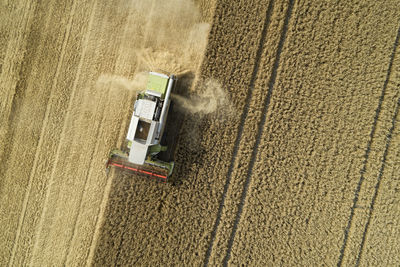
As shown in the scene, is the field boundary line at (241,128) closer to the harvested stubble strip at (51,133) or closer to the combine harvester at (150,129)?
the combine harvester at (150,129)

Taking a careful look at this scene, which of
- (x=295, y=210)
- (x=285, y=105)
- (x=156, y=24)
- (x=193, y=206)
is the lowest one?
(x=193, y=206)

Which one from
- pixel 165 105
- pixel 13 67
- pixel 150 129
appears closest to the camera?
pixel 150 129

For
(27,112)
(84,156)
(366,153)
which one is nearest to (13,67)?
(27,112)

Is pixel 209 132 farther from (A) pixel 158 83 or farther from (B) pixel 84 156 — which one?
(B) pixel 84 156

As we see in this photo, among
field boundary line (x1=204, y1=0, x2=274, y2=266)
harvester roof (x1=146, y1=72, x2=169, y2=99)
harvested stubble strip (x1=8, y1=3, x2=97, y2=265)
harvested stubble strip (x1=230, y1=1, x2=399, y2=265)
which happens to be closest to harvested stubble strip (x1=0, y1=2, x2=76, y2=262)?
harvested stubble strip (x1=8, y1=3, x2=97, y2=265)

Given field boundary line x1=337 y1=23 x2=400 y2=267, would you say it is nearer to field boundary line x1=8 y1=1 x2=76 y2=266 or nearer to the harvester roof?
the harvester roof

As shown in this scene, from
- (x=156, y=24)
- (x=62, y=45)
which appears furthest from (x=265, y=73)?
(x=62, y=45)

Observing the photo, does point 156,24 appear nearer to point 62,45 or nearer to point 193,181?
point 62,45
